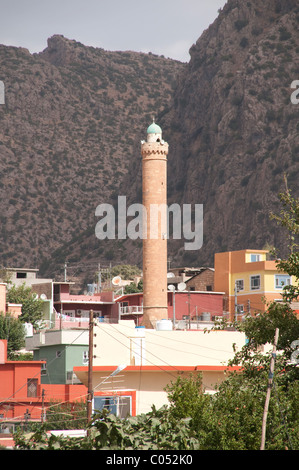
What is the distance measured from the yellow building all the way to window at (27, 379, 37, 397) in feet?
91.3

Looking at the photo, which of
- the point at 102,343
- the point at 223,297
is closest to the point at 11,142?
the point at 223,297

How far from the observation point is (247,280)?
3076 inches


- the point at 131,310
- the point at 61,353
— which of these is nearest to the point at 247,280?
the point at 131,310

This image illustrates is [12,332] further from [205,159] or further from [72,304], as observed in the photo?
[205,159]

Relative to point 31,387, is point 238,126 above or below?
above

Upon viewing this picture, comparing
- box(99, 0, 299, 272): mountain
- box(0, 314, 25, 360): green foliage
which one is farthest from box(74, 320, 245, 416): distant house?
box(99, 0, 299, 272): mountain

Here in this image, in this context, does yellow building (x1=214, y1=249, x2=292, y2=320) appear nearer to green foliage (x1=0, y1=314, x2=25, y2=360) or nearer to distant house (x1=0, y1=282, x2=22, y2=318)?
green foliage (x1=0, y1=314, x2=25, y2=360)

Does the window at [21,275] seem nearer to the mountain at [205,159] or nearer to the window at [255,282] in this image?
the window at [255,282]

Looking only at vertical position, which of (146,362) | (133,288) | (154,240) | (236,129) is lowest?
(146,362)

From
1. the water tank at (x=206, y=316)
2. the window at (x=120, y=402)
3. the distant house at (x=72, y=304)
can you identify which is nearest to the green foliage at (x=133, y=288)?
the distant house at (x=72, y=304)

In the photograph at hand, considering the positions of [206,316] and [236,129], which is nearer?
[206,316]

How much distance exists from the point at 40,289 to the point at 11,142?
102417 mm

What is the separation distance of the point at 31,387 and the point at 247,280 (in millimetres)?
33678

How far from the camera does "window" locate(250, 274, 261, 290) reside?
76688 mm
